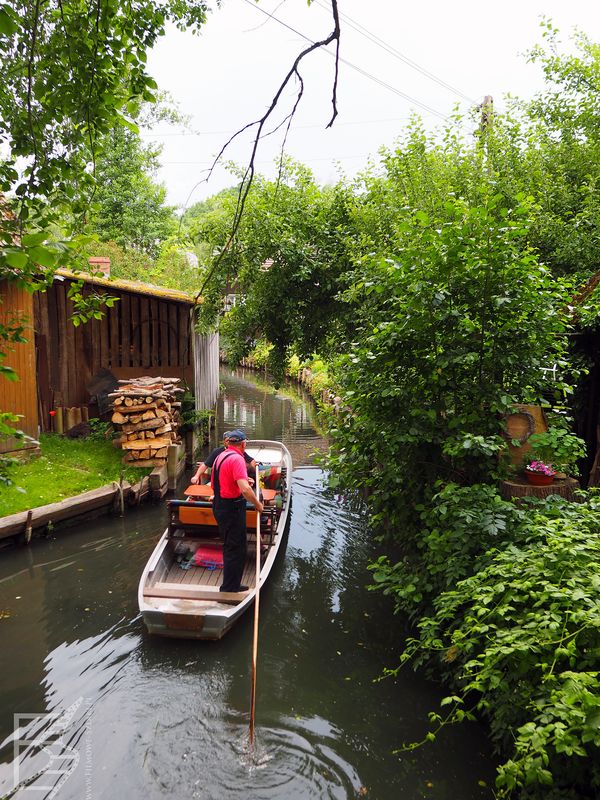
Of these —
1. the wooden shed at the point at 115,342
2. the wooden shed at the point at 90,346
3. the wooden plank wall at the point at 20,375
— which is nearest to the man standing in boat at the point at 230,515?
the wooden shed at the point at 90,346

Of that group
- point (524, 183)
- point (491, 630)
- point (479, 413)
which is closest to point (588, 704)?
point (491, 630)

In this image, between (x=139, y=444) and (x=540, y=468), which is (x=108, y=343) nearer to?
(x=139, y=444)

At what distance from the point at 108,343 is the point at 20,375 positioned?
11.2 ft

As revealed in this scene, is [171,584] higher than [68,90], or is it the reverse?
[68,90]

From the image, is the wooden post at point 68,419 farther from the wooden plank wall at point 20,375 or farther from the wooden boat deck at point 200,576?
the wooden boat deck at point 200,576

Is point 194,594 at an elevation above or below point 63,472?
below

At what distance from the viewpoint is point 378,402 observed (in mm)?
5562

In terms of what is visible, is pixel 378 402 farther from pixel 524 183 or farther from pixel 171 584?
pixel 524 183

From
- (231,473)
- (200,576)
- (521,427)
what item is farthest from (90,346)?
(521,427)

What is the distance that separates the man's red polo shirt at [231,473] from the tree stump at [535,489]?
2846mm

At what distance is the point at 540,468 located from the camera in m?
5.06

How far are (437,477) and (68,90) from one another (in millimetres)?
4627

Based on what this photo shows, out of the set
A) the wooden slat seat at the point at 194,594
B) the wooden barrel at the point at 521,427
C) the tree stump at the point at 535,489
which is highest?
the wooden barrel at the point at 521,427

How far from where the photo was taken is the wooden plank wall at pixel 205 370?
1558 centimetres
